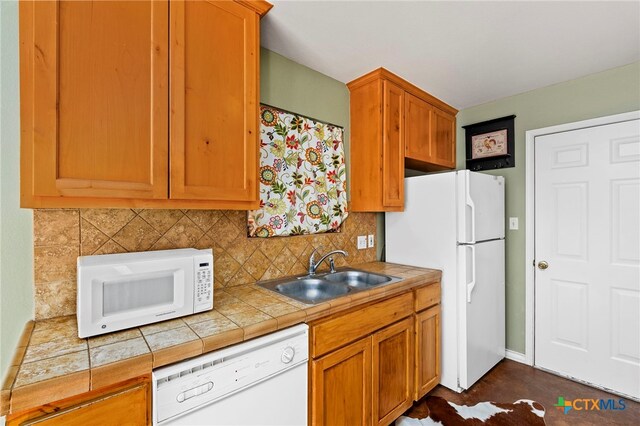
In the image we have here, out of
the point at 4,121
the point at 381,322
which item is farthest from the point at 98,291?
the point at 381,322

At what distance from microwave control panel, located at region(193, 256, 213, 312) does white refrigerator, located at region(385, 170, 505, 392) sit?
1.68 metres

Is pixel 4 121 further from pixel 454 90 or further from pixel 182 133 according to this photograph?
pixel 454 90

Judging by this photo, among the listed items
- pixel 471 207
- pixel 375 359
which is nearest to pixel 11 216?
pixel 375 359

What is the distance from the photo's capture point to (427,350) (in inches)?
83.0

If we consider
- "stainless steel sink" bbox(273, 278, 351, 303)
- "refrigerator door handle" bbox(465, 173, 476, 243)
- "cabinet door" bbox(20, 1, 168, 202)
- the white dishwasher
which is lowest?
the white dishwasher

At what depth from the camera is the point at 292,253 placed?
2.06 meters

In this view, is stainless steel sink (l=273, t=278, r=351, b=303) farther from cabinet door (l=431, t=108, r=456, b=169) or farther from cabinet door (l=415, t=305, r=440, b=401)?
cabinet door (l=431, t=108, r=456, b=169)

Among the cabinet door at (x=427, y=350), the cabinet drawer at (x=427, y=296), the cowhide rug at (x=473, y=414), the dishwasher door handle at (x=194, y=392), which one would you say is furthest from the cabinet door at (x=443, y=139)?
the dishwasher door handle at (x=194, y=392)

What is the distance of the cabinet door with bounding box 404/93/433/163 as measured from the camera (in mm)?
2457

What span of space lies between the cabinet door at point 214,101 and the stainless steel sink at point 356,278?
937mm

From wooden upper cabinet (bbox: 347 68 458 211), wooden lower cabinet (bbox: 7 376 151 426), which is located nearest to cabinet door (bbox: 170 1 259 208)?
A: wooden lower cabinet (bbox: 7 376 151 426)

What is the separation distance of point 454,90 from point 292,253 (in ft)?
6.51

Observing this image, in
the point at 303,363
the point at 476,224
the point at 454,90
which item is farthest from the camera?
the point at 454,90

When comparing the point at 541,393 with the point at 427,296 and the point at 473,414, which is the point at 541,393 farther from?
the point at 427,296
